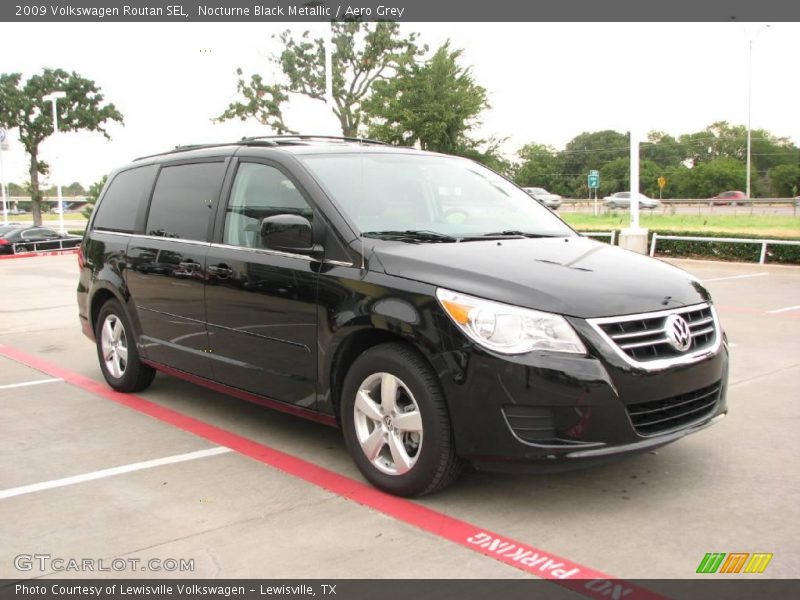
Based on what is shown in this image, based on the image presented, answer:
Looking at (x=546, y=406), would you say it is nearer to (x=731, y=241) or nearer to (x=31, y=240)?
(x=731, y=241)

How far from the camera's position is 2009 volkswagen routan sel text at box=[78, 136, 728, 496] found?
349 centimetres

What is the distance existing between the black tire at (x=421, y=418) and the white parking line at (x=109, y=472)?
49.1 inches

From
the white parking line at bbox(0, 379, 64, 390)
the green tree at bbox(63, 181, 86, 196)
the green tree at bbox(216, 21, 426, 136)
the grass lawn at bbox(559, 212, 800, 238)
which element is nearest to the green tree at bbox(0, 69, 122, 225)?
the green tree at bbox(216, 21, 426, 136)

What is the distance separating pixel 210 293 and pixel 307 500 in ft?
5.43

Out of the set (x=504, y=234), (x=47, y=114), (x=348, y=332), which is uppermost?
(x=47, y=114)

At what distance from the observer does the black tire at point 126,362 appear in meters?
6.07

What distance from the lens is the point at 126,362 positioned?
20.3 feet

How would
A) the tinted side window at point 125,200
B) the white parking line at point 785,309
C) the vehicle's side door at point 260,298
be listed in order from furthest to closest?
the white parking line at point 785,309 → the tinted side window at point 125,200 → the vehicle's side door at point 260,298

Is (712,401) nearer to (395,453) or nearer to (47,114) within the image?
(395,453)

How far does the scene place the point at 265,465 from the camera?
4.54 metres

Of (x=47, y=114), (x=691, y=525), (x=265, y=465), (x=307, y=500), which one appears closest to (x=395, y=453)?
(x=307, y=500)

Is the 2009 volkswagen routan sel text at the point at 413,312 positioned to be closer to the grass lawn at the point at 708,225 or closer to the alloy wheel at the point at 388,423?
the alloy wheel at the point at 388,423

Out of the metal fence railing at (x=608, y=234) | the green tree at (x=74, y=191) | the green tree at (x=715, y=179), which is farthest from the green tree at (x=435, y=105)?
the green tree at (x=74, y=191)

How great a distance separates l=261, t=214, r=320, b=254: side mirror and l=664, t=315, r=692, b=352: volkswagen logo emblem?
→ 6.18 ft
